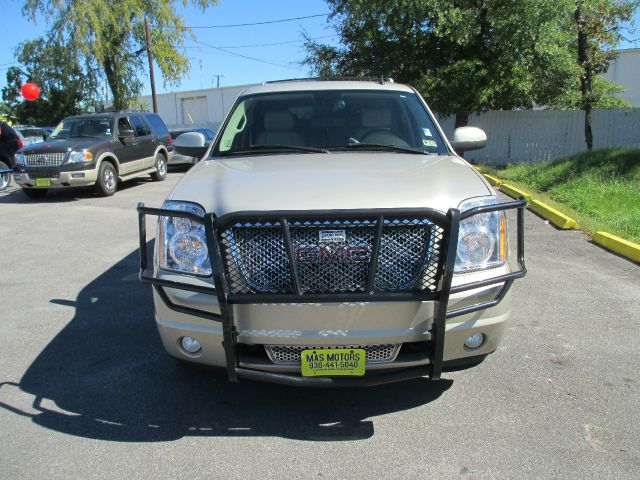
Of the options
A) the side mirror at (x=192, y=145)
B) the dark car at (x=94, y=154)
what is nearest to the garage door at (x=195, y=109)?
the dark car at (x=94, y=154)

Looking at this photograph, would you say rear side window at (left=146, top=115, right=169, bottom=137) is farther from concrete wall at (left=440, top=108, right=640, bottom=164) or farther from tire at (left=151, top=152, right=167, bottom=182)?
concrete wall at (left=440, top=108, right=640, bottom=164)

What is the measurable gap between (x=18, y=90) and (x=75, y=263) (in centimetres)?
4561

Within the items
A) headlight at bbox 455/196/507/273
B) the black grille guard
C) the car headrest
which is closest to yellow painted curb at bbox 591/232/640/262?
the car headrest

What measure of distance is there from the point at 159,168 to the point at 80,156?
358 cm

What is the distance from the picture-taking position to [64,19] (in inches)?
929

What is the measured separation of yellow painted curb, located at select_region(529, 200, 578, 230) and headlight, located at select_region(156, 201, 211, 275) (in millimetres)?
6584

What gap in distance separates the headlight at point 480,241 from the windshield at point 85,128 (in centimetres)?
1113

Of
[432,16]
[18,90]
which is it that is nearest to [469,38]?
[432,16]

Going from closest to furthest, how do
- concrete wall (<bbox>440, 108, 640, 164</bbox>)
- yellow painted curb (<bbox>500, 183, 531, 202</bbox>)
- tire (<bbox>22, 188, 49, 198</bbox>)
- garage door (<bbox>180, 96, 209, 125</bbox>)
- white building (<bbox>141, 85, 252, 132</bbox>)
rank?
yellow painted curb (<bbox>500, 183, 531, 202</bbox>) < tire (<bbox>22, 188, 49, 198</bbox>) < concrete wall (<bbox>440, 108, 640, 164</bbox>) < white building (<bbox>141, 85, 252, 132</bbox>) < garage door (<bbox>180, 96, 209, 125</bbox>)

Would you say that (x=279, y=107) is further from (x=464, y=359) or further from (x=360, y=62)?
(x=360, y=62)

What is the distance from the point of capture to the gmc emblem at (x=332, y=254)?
2.53 meters

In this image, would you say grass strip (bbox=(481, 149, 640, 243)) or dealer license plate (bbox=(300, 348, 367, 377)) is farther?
grass strip (bbox=(481, 149, 640, 243))

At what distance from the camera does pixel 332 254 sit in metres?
2.54

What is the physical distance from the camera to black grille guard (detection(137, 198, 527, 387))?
246cm
